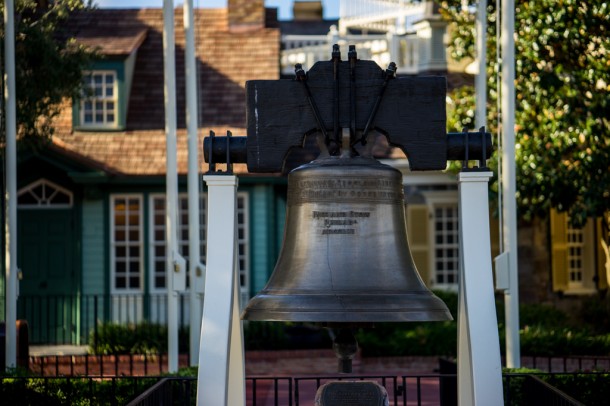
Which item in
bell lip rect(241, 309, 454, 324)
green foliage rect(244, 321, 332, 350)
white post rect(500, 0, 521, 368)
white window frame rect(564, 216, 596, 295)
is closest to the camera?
bell lip rect(241, 309, 454, 324)

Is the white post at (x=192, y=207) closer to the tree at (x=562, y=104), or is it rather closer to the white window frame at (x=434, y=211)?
the tree at (x=562, y=104)

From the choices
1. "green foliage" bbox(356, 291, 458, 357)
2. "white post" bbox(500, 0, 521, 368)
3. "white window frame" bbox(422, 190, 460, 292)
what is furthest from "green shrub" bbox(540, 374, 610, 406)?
"white window frame" bbox(422, 190, 460, 292)

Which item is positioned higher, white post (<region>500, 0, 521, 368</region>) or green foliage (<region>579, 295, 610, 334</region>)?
white post (<region>500, 0, 521, 368</region>)

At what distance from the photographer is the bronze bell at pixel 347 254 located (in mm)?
9336

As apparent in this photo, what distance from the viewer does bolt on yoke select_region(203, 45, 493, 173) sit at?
971cm

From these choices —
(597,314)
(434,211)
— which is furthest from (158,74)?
(597,314)

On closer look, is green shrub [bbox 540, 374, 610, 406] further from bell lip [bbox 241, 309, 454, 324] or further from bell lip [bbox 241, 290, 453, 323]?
bell lip [bbox 241, 309, 454, 324]

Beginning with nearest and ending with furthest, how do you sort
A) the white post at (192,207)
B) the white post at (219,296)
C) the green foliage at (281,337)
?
the white post at (219,296) → the white post at (192,207) → the green foliage at (281,337)

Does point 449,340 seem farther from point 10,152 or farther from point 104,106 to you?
point 104,106

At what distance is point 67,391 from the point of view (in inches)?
589

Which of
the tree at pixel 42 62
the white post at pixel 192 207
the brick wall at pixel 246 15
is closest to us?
the white post at pixel 192 207

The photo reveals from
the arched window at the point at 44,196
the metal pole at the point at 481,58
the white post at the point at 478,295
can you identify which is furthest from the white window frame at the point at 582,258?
the white post at the point at 478,295

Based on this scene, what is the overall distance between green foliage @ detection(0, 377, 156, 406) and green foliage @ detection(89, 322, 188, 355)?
8.57 metres

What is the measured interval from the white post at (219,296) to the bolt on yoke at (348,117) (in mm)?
241
